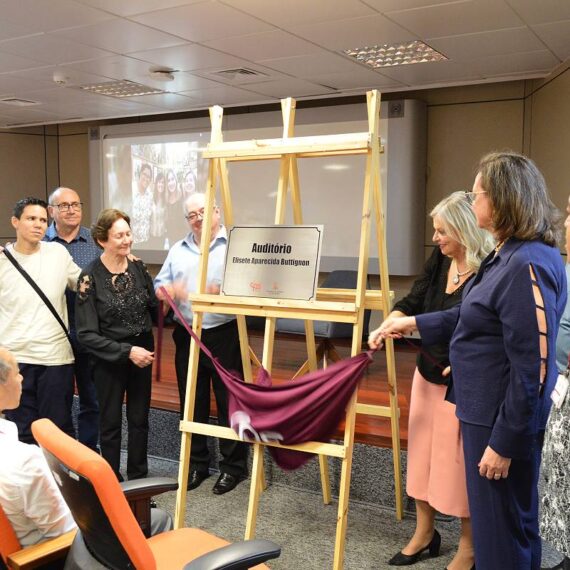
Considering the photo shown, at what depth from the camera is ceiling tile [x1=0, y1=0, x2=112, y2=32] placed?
3.63 meters

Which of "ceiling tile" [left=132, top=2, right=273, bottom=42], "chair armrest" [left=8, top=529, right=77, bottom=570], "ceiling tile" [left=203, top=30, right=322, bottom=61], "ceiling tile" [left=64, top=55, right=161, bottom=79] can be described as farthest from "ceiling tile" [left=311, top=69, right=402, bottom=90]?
"chair armrest" [left=8, top=529, right=77, bottom=570]

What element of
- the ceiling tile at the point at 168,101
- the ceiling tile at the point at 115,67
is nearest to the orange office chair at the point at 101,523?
the ceiling tile at the point at 115,67

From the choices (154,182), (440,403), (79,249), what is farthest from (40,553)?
(154,182)

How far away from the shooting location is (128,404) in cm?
313

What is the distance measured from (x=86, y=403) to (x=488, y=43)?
346cm

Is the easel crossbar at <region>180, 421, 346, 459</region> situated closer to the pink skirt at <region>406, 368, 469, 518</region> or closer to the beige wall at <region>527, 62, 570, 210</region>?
the pink skirt at <region>406, 368, 469, 518</region>

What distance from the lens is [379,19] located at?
388cm

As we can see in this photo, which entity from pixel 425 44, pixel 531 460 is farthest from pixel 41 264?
pixel 425 44

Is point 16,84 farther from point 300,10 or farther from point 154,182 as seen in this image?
point 300,10

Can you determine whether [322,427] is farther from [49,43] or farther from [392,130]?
[392,130]

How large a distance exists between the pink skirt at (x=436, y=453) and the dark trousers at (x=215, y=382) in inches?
40.5

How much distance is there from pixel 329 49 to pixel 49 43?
6.36 ft

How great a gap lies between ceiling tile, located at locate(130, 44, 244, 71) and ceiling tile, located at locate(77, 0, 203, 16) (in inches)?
31.0

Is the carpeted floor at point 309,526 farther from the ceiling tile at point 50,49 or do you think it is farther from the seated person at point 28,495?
the ceiling tile at point 50,49
